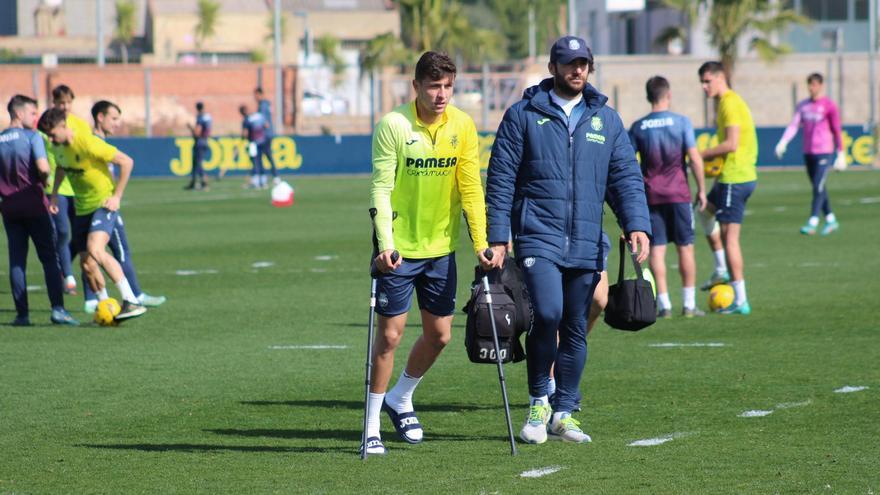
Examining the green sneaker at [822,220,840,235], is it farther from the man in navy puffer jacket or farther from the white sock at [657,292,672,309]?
the man in navy puffer jacket

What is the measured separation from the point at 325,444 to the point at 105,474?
48.1 inches

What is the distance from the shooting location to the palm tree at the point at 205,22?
8644cm

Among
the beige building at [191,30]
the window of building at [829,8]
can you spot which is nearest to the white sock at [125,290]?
the window of building at [829,8]

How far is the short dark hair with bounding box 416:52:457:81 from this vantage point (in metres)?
7.50

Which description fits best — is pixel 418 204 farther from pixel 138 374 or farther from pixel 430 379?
pixel 138 374

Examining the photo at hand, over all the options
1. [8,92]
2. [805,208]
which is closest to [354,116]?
[8,92]

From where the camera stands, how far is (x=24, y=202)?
1348cm

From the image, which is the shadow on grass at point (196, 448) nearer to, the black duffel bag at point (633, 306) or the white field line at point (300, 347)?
the black duffel bag at point (633, 306)

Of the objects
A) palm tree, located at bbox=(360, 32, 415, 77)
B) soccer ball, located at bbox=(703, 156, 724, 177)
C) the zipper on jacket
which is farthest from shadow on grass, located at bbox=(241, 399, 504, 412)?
palm tree, located at bbox=(360, 32, 415, 77)

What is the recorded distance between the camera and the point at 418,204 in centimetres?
779

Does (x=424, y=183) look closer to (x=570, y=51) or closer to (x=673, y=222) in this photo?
(x=570, y=51)

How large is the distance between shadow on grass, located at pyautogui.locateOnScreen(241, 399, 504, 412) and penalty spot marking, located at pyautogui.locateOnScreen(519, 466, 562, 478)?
177 cm

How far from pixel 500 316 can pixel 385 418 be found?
4.86 ft

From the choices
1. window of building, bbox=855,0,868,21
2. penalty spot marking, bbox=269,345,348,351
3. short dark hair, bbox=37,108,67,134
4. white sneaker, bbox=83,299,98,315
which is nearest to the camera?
penalty spot marking, bbox=269,345,348,351
